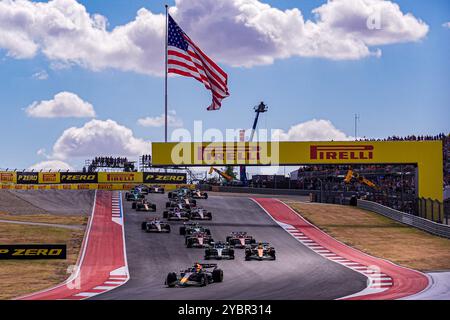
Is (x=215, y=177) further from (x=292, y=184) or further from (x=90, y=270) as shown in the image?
(x=90, y=270)

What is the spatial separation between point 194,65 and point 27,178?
115 ft

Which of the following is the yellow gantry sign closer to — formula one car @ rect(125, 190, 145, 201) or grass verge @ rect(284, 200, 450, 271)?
grass verge @ rect(284, 200, 450, 271)

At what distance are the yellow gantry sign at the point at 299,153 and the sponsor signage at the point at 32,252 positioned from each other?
1528 cm

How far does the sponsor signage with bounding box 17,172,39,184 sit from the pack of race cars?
867 inches

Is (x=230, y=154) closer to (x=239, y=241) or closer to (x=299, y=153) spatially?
(x=299, y=153)

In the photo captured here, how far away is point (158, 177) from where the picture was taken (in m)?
76.1

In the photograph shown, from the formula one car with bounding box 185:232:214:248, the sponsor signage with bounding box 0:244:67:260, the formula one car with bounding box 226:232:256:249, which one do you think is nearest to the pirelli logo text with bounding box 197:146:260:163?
the formula one car with bounding box 226:232:256:249

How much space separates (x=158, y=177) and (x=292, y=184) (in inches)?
600

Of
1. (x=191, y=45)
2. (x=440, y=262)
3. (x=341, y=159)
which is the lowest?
(x=440, y=262)

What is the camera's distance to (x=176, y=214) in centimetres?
4159

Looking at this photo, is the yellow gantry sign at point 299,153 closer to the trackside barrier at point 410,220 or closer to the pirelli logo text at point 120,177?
the trackside barrier at point 410,220

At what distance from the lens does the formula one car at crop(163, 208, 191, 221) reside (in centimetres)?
4128

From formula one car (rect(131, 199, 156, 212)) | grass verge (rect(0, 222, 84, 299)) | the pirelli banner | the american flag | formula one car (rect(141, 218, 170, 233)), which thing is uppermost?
the american flag
